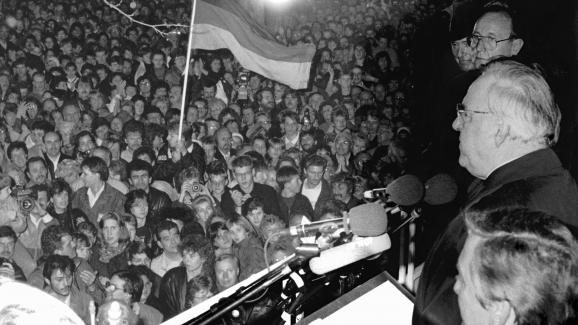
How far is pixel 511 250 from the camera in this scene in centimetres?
75

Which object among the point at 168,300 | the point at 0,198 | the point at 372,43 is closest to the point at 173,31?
the point at 372,43

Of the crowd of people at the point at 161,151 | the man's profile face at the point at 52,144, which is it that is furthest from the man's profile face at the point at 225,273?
the man's profile face at the point at 52,144

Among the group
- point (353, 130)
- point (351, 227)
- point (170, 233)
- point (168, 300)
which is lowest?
point (168, 300)

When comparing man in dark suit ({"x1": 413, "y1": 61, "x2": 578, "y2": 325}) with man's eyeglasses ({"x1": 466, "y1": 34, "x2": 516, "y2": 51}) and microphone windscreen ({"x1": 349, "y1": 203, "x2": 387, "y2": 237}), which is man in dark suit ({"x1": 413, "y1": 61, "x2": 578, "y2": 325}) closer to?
microphone windscreen ({"x1": 349, "y1": 203, "x2": 387, "y2": 237})

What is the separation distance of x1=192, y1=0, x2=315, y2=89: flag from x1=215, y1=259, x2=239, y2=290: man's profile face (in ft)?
7.41

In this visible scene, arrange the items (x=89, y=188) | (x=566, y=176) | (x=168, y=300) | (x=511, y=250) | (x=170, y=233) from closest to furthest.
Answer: (x=511, y=250) < (x=566, y=176) < (x=168, y=300) < (x=170, y=233) < (x=89, y=188)

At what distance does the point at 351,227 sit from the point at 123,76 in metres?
4.56

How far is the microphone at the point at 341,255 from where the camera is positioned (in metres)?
0.99

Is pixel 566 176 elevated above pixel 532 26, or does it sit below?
below

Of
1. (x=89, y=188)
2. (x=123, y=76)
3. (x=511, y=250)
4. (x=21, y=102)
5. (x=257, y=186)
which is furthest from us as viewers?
(x=123, y=76)

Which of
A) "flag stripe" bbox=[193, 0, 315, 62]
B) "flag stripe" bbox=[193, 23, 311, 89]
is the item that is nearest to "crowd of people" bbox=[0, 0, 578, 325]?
"flag stripe" bbox=[193, 23, 311, 89]

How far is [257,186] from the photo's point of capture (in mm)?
3971

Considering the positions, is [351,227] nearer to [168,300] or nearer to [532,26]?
[168,300]

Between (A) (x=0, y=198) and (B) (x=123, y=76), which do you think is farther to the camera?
(B) (x=123, y=76)
